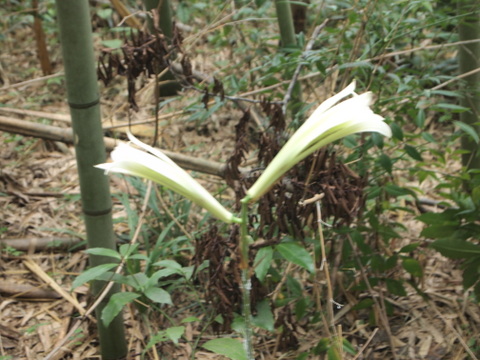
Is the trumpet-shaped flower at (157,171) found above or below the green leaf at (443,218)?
below

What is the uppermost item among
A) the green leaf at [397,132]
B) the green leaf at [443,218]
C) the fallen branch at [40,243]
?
the fallen branch at [40,243]

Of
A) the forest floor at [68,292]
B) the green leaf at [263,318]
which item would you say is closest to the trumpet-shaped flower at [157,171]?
the green leaf at [263,318]

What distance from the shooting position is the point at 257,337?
6.69 feet

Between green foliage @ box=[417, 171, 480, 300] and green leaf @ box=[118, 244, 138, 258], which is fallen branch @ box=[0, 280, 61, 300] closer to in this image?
green leaf @ box=[118, 244, 138, 258]

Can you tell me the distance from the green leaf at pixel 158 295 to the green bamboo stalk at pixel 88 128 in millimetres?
281

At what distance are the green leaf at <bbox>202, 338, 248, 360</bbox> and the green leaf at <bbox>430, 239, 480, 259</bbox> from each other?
743 millimetres

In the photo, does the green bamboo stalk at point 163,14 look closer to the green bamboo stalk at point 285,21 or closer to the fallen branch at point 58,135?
the green bamboo stalk at point 285,21

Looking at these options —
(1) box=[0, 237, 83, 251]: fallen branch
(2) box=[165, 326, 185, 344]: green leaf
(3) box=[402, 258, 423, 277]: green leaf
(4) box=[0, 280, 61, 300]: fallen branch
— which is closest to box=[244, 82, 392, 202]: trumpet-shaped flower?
(2) box=[165, 326, 185, 344]: green leaf

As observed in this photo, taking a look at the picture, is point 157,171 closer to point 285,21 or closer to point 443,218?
point 443,218

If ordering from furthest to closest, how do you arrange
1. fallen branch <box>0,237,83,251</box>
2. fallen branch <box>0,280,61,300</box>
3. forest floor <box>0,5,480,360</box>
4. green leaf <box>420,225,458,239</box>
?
fallen branch <box>0,237,83,251</box> < fallen branch <box>0,280,61,300</box> < forest floor <box>0,5,480,360</box> < green leaf <box>420,225,458,239</box>

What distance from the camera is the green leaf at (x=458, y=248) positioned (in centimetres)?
171

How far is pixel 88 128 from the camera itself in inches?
67.5

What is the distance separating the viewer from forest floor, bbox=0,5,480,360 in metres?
2.00

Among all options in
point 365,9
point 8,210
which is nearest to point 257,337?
point 365,9
